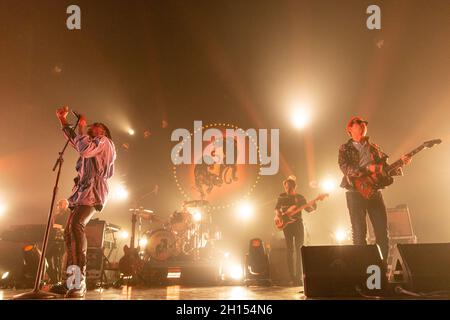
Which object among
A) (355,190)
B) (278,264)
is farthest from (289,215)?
(355,190)

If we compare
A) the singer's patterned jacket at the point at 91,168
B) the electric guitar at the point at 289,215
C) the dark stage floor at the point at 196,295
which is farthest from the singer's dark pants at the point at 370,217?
the singer's patterned jacket at the point at 91,168

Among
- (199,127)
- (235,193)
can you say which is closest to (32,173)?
(199,127)

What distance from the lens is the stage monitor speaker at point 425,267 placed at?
2.99 meters

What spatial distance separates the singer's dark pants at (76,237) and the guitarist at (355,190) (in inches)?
126

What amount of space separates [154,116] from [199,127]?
1537mm

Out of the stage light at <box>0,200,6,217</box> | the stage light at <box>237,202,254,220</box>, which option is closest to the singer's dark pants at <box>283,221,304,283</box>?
the stage light at <box>237,202,254,220</box>

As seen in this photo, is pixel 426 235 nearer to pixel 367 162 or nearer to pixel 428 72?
pixel 428 72

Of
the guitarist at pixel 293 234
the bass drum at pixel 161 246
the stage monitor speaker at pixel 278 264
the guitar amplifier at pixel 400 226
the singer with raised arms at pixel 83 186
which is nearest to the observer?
the singer with raised arms at pixel 83 186

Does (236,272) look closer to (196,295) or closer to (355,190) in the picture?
(196,295)

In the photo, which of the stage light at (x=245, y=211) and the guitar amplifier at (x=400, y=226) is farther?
the stage light at (x=245, y=211)

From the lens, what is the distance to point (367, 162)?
4.31 m

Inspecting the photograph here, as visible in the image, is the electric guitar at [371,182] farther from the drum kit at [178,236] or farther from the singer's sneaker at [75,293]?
the drum kit at [178,236]

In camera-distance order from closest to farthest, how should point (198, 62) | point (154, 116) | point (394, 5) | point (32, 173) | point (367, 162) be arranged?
1. point (367, 162)
2. point (394, 5)
3. point (32, 173)
4. point (198, 62)
5. point (154, 116)

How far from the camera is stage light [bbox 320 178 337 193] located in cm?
918
